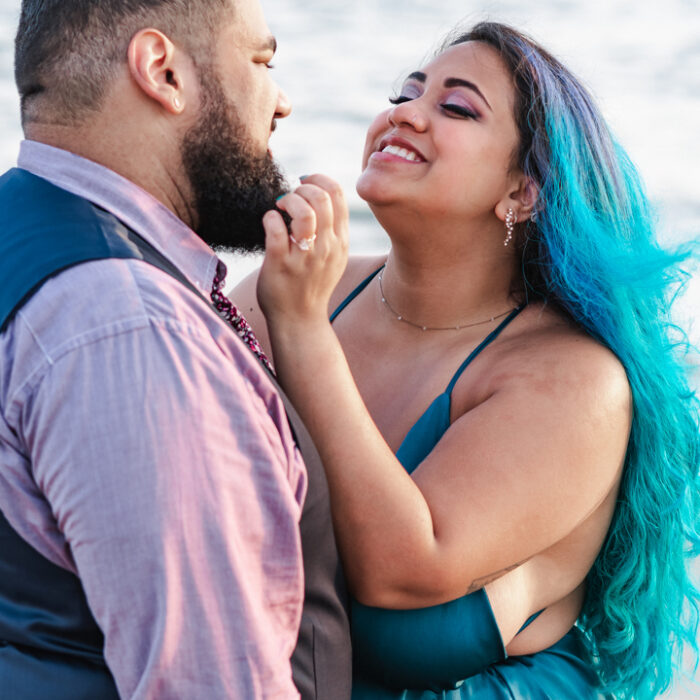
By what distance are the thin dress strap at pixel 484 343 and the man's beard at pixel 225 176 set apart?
743mm

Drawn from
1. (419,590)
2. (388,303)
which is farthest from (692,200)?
(419,590)

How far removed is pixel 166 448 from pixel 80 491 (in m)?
0.13

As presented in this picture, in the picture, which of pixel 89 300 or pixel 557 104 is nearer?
pixel 89 300

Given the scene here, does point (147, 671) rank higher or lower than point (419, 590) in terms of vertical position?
higher

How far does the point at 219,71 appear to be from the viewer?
1.89 m

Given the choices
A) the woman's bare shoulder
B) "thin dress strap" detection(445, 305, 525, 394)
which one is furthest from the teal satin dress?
the woman's bare shoulder

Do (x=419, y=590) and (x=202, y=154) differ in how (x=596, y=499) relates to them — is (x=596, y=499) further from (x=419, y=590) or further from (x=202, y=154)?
(x=202, y=154)

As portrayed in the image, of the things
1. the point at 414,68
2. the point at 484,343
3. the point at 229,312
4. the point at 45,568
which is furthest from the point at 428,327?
the point at 414,68

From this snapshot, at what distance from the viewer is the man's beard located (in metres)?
1.89

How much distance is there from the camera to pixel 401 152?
2752 millimetres

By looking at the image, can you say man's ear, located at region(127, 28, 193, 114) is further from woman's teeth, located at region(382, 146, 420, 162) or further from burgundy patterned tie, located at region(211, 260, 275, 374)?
woman's teeth, located at region(382, 146, 420, 162)

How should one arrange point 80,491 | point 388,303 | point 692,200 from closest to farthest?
point 80,491
point 388,303
point 692,200

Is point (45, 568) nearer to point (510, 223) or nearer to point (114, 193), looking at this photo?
point (114, 193)

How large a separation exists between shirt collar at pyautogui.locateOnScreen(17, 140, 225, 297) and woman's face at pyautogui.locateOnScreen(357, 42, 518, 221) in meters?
0.97
